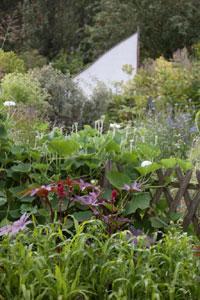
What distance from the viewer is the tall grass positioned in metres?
2.73

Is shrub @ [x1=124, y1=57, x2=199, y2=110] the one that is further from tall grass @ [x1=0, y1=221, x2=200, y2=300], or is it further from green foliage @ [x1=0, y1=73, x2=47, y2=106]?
tall grass @ [x1=0, y1=221, x2=200, y2=300]

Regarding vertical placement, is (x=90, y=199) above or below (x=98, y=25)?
below

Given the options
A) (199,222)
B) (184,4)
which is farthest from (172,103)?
(184,4)

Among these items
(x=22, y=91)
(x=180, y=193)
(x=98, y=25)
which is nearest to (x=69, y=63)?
(x=98, y=25)

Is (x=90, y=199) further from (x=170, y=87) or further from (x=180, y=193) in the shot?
(x=170, y=87)

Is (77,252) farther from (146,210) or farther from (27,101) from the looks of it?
(27,101)

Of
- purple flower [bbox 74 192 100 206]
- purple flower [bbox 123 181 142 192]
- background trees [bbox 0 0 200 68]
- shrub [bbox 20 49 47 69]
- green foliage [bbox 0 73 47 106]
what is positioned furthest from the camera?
background trees [bbox 0 0 200 68]

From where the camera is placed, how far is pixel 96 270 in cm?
295

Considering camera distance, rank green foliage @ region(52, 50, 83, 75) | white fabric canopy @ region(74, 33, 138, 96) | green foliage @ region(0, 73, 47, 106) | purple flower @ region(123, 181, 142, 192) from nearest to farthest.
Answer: purple flower @ region(123, 181, 142, 192)
green foliage @ region(0, 73, 47, 106)
white fabric canopy @ region(74, 33, 138, 96)
green foliage @ region(52, 50, 83, 75)

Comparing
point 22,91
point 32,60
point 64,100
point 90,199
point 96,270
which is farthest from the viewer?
point 32,60

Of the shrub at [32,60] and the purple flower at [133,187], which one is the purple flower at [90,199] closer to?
the purple flower at [133,187]

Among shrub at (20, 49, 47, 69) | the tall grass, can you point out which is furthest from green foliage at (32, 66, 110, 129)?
shrub at (20, 49, 47, 69)

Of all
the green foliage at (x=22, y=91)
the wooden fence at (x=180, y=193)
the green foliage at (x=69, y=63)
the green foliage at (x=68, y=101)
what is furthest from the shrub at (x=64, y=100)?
the green foliage at (x=69, y=63)

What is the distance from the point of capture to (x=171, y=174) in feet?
13.3
